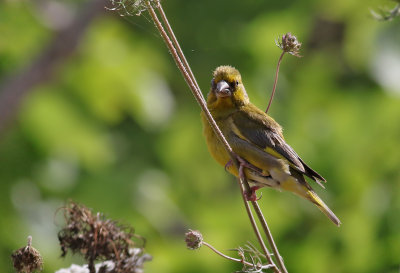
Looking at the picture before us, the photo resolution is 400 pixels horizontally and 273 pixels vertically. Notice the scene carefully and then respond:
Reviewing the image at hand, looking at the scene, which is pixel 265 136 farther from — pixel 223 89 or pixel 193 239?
pixel 193 239

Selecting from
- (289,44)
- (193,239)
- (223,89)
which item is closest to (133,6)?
(289,44)

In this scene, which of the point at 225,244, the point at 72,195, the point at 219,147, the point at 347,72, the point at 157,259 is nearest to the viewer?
the point at 219,147

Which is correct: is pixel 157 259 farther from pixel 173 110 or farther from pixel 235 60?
pixel 235 60

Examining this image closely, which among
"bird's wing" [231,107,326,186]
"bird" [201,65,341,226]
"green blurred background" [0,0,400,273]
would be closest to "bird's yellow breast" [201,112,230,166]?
"bird" [201,65,341,226]

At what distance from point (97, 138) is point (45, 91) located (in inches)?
32.8

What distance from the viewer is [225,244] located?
270 inches

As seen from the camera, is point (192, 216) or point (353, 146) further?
point (192, 216)

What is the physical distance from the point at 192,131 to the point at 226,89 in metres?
6.74

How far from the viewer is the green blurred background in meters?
7.30

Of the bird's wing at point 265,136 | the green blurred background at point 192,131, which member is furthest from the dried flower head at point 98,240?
the green blurred background at point 192,131

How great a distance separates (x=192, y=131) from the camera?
10117 mm

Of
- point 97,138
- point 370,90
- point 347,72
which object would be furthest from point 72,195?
point 347,72

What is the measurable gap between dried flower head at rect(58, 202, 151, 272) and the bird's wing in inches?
27.5

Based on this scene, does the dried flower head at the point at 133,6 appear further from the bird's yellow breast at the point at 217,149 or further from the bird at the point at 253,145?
the bird's yellow breast at the point at 217,149
